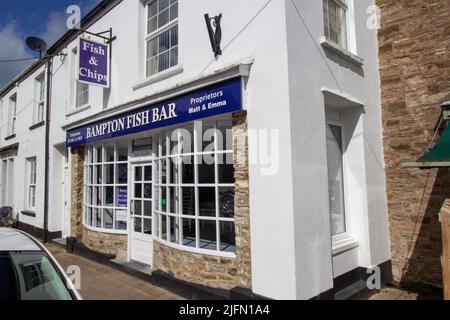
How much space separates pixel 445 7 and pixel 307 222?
4620mm

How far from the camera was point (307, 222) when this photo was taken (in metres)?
4.22

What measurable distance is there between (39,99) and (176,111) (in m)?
8.56

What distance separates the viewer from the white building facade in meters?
4.24

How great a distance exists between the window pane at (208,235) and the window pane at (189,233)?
0.54 feet

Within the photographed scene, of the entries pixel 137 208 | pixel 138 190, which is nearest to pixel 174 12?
→ pixel 138 190

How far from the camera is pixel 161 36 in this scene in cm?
664

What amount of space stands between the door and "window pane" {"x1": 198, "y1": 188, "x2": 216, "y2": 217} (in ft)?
6.08

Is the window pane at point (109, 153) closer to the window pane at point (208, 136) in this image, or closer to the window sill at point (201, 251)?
the window sill at point (201, 251)

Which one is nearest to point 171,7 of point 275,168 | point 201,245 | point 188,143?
point 188,143

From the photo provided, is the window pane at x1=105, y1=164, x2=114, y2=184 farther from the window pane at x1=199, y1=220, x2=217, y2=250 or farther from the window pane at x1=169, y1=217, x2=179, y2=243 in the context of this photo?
the window pane at x1=199, y1=220, x2=217, y2=250

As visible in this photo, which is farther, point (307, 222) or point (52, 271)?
point (307, 222)

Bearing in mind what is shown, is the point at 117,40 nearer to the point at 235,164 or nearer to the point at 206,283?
the point at 235,164

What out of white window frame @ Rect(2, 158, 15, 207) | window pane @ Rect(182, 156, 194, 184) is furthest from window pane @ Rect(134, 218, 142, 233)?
white window frame @ Rect(2, 158, 15, 207)

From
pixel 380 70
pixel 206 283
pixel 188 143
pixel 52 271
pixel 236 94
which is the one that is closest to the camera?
pixel 52 271
